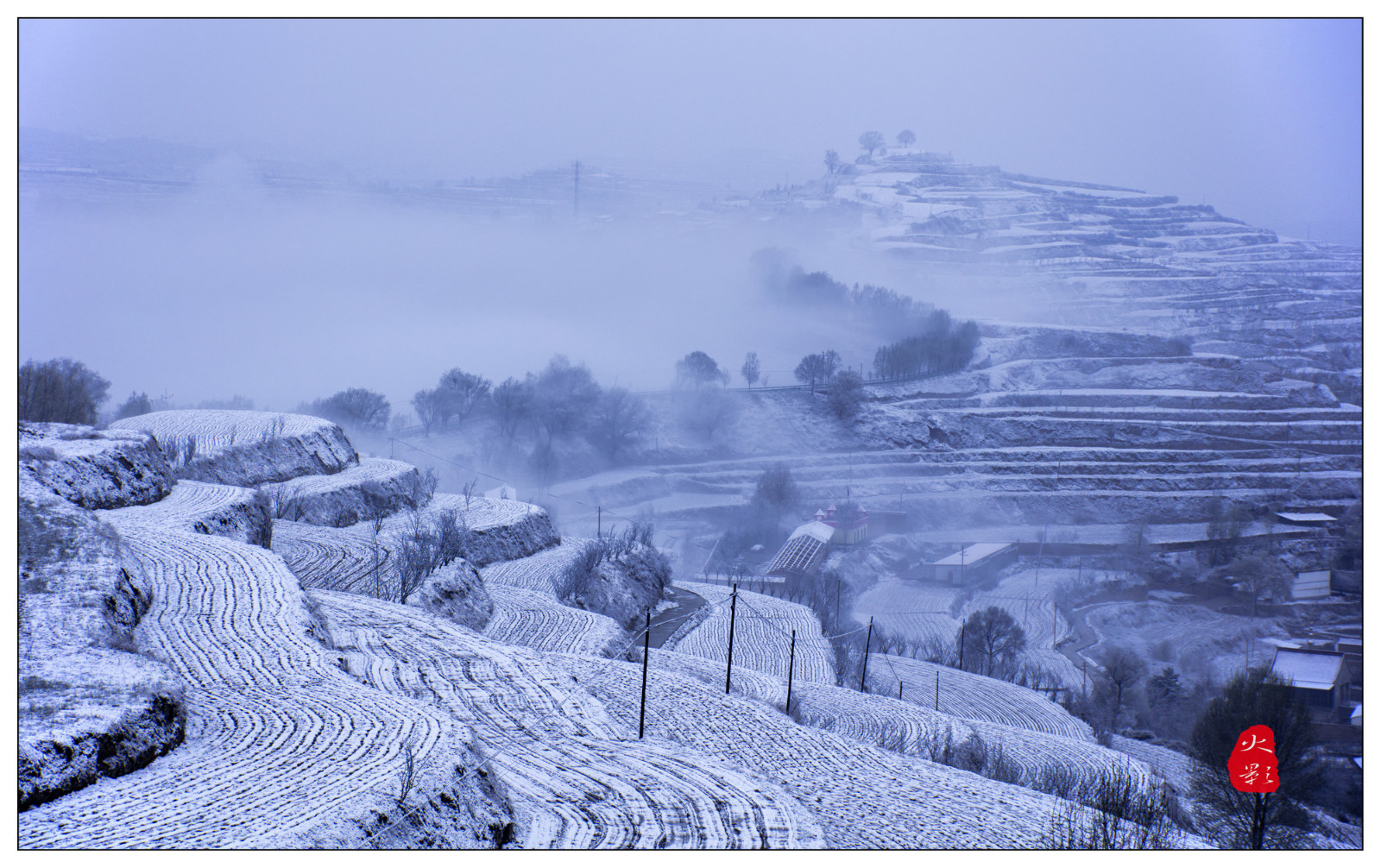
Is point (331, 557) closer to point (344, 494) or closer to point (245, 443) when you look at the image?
point (344, 494)

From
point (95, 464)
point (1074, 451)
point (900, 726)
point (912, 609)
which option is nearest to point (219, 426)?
point (95, 464)

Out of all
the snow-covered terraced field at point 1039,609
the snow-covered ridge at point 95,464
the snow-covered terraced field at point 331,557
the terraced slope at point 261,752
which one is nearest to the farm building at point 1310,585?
the snow-covered terraced field at point 1039,609

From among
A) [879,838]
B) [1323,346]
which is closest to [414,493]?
[879,838]

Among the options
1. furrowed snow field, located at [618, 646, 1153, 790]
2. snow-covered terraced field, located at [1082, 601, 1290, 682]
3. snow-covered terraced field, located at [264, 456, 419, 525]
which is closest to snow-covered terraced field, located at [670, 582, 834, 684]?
furrowed snow field, located at [618, 646, 1153, 790]

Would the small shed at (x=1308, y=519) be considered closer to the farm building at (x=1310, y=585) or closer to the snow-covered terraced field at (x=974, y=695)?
the farm building at (x=1310, y=585)

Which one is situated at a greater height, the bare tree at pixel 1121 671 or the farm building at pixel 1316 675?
the farm building at pixel 1316 675

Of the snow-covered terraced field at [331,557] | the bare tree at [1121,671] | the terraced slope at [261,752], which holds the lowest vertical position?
the bare tree at [1121,671]
